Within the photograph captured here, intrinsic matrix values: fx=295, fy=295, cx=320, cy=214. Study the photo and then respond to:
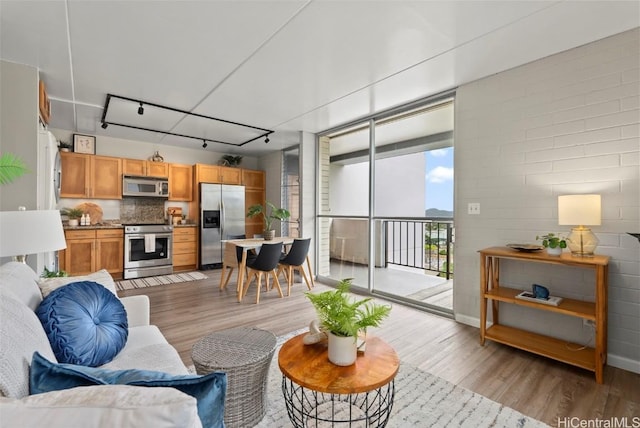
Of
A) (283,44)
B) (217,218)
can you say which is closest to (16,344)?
(283,44)

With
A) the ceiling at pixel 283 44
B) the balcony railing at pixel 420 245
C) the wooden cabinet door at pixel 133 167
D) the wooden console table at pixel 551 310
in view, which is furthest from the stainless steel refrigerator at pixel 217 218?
the wooden console table at pixel 551 310

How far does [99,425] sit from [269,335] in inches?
51.6

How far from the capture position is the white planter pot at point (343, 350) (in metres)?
1.40

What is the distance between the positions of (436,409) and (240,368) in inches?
47.6

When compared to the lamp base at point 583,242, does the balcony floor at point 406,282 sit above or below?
below

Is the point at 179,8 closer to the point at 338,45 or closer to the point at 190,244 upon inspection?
the point at 338,45

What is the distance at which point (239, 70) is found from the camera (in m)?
2.88

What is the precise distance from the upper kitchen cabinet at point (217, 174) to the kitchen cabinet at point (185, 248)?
1037mm

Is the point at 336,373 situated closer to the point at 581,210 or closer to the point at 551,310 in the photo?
the point at 551,310

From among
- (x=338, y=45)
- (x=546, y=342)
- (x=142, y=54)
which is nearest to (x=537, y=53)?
(x=338, y=45)

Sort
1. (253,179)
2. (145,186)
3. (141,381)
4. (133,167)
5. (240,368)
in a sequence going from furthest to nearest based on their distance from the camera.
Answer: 1. (253,179)
2. (145,186)
3. (133,167)
4. (240,368)
5. (141,381)

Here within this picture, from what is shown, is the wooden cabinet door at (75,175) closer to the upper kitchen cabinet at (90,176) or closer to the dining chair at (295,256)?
the upper kitchen cabinet at (90,176)

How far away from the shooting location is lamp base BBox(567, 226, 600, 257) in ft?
7.32

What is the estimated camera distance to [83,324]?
1401mm
